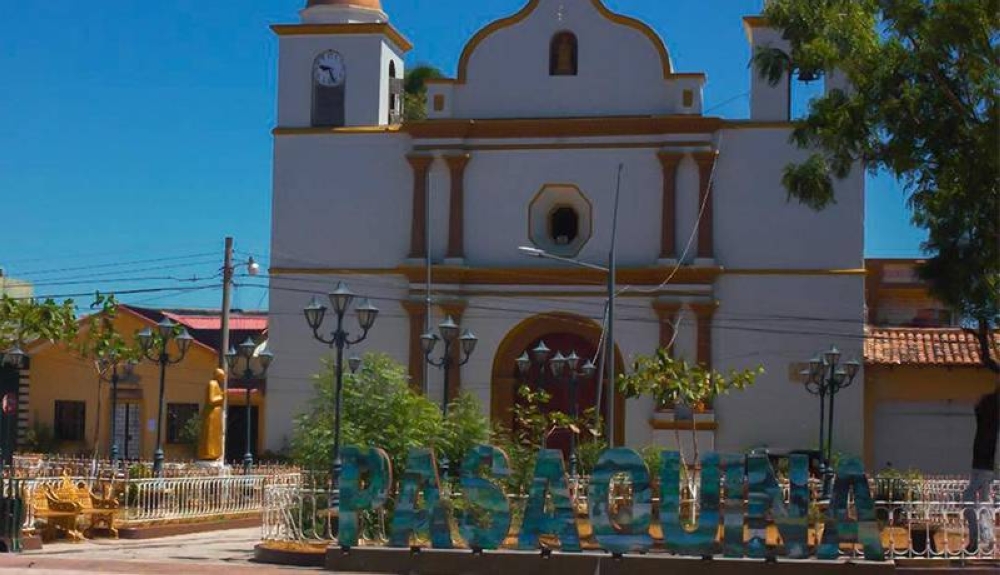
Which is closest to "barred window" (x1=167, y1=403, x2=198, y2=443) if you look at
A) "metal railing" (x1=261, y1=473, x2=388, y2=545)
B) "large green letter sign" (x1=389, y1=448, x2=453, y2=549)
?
"metal railing" (x1=261, y1=473, x2=388, y2=545)

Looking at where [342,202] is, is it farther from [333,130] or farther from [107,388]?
[107,388]

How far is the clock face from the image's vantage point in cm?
4122

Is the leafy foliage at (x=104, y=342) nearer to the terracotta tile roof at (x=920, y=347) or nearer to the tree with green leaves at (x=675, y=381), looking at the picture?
the tree with green leaves at (x=675, y=381)

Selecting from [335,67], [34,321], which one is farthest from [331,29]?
[34,321]

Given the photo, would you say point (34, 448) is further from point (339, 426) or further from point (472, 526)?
point (472, 526)

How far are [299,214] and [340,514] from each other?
72.5ft

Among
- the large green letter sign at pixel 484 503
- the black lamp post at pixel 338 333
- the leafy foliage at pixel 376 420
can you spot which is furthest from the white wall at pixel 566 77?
the large green letter sign at pixel 484 503

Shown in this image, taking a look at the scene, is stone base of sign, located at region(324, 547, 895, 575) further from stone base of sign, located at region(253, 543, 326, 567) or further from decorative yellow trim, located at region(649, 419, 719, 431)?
decorative yellow trim, located at region(649, 419, 719, 431)

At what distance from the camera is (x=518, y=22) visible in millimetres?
40156

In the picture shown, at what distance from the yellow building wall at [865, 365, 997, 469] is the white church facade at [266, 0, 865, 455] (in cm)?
70

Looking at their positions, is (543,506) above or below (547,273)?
below

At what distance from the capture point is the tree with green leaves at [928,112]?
18.9 meters

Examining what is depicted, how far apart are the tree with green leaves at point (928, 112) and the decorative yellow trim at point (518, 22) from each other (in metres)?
18.3

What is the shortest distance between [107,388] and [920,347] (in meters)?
22.9
